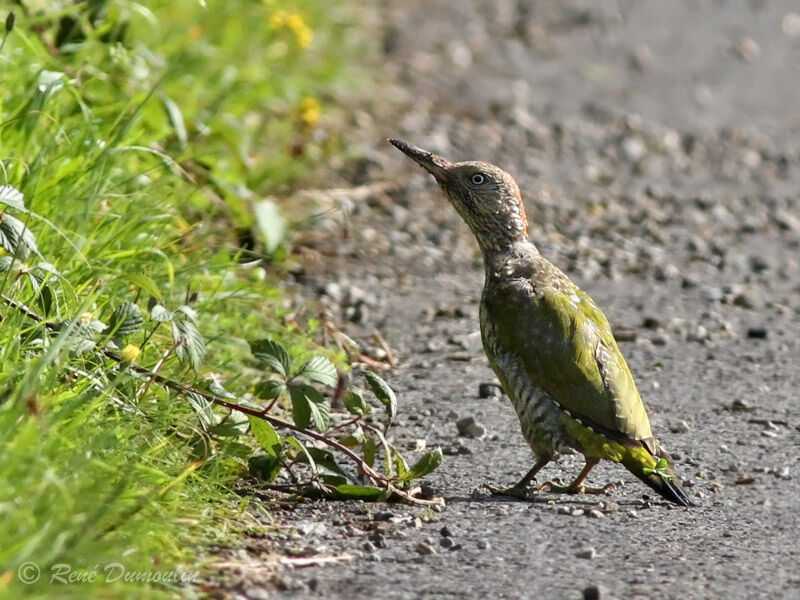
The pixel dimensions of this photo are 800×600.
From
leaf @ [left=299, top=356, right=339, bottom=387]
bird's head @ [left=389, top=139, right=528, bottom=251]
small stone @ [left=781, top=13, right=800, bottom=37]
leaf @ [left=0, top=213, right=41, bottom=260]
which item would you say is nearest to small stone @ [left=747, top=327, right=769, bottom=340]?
bird's head @ [left=389, top=139, right=528, bottom=251]

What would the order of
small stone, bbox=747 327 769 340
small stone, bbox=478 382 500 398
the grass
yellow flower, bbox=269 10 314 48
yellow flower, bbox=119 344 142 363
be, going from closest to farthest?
1. the grass
2. yellow flower, bbox=119 344 142 363
3. small stone, bbox=478 382 500 398
4. small stone, bbox=747 327 769 340
5. yellow flower, bbox=269 10 314 48

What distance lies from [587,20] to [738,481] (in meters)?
7.38

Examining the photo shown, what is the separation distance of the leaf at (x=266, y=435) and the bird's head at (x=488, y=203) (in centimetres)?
140

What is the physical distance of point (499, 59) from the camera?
10.4 m

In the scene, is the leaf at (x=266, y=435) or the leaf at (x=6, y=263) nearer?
the leaf at (x=6, y=263)

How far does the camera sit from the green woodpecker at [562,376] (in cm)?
421

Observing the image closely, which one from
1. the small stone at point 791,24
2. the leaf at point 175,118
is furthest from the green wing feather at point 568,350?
the small stone at point 791,24

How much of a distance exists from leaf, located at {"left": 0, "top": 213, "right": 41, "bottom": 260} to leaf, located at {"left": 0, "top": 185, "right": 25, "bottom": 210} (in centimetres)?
5

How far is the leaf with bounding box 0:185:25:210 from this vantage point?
3.97 meters

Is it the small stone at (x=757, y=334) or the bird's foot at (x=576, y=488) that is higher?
the bird's foot at (x=576, y=488)

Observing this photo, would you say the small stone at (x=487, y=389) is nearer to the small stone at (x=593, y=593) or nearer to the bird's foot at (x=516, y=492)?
the bird's foot at (x=516, y=492)

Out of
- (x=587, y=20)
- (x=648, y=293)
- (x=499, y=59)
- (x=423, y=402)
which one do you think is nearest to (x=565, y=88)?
(x=499, y=59)

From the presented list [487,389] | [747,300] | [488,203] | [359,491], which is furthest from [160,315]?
[747,300]

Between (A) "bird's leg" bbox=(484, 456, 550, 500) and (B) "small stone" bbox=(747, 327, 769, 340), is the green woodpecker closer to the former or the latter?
(A) "bird's leg" bbox=(484, 456, 550, 500)
